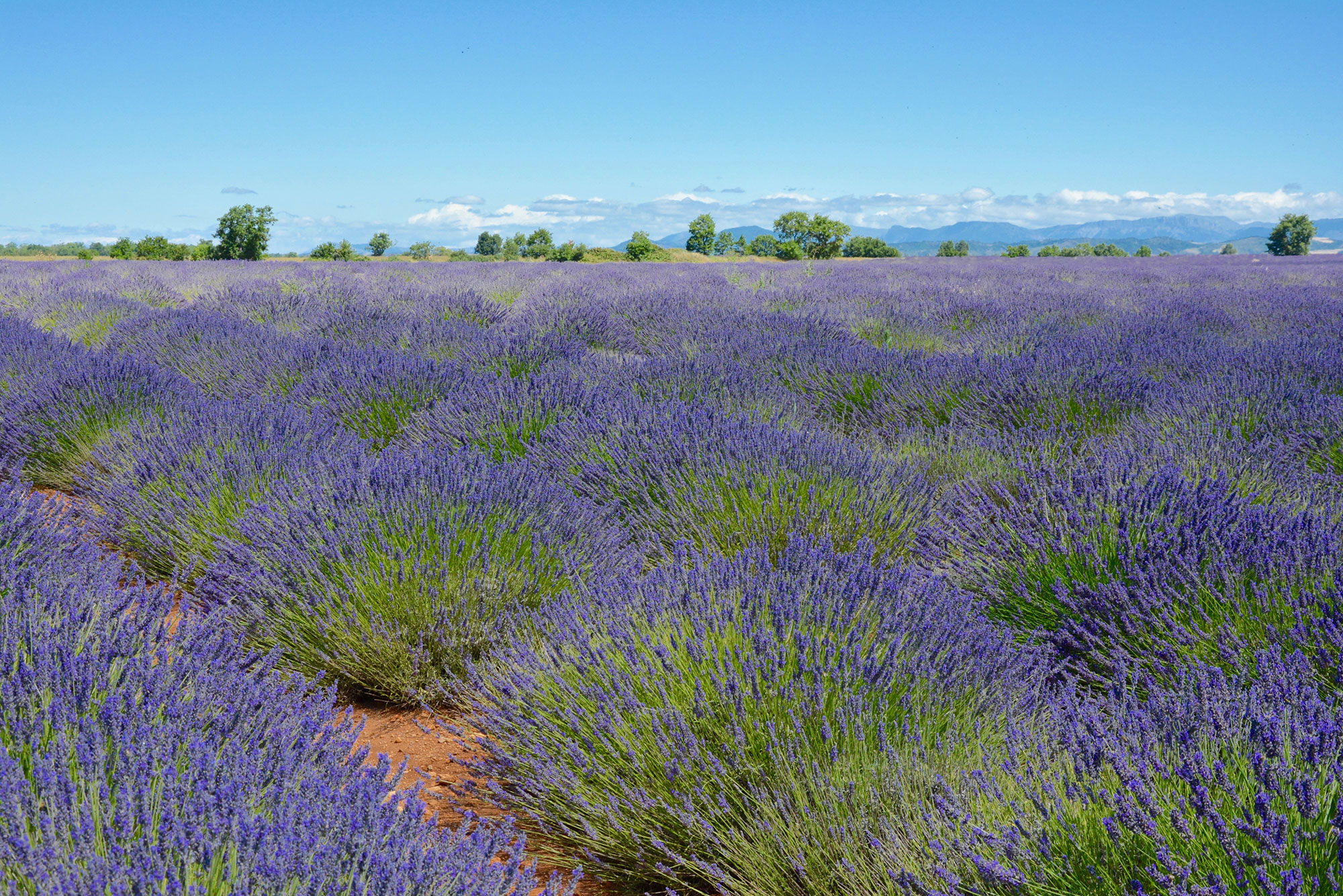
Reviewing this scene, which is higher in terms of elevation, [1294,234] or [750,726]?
[1294,234]

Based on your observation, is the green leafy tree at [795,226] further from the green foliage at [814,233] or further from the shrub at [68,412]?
the shrub at [68,412]

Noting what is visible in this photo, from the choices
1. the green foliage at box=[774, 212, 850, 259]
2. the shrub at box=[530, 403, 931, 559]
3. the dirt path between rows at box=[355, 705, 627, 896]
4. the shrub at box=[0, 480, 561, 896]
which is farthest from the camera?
the green foliage at box=[774, 212, 850, 259]

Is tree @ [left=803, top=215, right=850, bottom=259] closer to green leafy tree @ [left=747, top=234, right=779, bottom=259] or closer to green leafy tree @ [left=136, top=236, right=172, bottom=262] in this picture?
green leafy tree @ [left=747, top=234, right=779, bottom=259]

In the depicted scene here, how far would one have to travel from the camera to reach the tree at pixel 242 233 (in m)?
32.6

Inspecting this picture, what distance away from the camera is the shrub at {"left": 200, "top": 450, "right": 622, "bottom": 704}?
231 centimetres

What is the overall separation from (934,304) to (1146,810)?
7.43 meters

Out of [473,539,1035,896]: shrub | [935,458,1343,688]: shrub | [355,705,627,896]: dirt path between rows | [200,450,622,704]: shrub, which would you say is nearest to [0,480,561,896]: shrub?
[355,705,627,896]: dirt path between rows

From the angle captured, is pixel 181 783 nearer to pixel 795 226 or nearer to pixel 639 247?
pixel 639 247

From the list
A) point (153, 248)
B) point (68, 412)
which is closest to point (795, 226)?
point (153, 248)

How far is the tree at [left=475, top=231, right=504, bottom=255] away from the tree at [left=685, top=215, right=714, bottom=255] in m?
13.3

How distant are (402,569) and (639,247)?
116 feet

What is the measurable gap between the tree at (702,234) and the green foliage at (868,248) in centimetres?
938

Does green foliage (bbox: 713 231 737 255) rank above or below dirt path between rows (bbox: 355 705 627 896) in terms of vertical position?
above

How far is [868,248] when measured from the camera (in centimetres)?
5828
